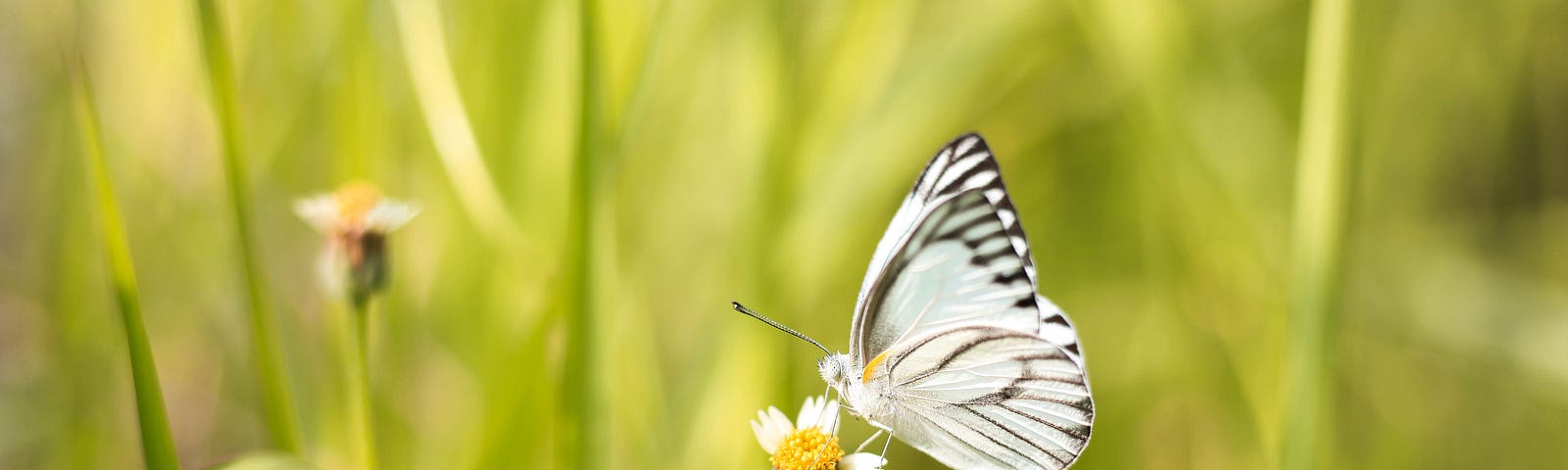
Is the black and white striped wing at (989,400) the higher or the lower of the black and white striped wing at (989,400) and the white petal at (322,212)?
the lower

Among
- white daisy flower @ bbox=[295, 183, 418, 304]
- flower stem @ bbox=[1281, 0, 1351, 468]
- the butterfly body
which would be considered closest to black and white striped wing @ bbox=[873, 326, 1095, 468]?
the butterfly body

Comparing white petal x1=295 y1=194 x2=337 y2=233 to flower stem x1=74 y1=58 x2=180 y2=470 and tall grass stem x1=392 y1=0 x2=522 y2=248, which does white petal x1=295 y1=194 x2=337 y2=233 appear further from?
flower stem x1=74 y1=58 x2=180 y2=470

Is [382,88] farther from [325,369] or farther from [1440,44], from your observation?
[1440,44]

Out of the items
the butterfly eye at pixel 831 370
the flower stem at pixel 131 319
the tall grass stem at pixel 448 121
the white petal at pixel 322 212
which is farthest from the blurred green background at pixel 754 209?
the flower stem at pixel 131 319

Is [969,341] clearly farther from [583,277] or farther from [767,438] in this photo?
[583,277]

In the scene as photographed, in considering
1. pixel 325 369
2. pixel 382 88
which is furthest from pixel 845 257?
pixel 325 369

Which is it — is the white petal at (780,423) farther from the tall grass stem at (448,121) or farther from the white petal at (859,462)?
the tall grass stem at (448,121)

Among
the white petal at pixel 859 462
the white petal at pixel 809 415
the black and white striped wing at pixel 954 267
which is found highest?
the black and white striped wing at pixel 954 267
